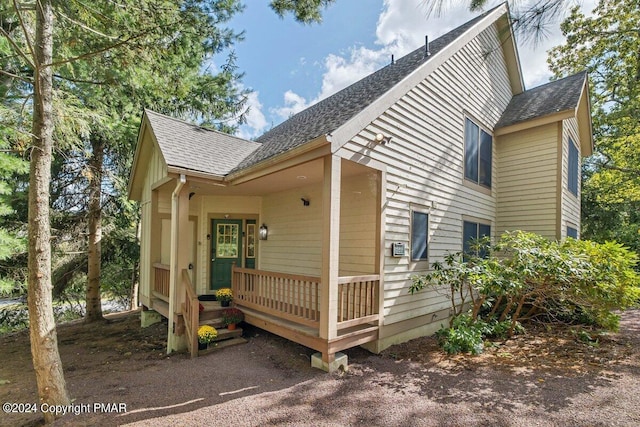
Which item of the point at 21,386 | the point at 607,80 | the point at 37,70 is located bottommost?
the point at 21,386

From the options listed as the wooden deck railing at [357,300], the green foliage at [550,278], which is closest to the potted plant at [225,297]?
the wooden deck railing at [357,300]

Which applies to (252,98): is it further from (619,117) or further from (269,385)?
(619,117)

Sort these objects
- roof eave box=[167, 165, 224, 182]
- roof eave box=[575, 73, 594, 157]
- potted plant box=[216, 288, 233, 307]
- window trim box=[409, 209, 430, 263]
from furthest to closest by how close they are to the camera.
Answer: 1. roof eave box=[575, 73, 594, 157]
2. potted plant box=[216, 288, 233, 307]
3. window trim box=[409, 209, 430, 263]
4. roof eave box=[167, 165, 224, 182]

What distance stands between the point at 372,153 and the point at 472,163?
4056 millimetres

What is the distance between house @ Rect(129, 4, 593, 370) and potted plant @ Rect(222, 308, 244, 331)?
18cm

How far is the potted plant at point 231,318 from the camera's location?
6043 millimetres

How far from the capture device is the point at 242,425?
3273mm

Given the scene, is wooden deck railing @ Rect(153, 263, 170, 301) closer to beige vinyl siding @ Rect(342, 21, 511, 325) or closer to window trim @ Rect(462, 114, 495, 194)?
beige vinyl siding @ Rect(342, 21, 511, 325)

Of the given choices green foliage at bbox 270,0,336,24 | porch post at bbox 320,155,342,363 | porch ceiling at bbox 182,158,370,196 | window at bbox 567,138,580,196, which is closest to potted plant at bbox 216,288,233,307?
porch ceiling at bbox 182,158,370,196

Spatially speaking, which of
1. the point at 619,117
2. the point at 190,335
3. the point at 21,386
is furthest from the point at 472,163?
the point at 619,117

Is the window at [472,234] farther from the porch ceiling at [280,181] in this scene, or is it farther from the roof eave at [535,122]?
the porch ceiling at [280,181]

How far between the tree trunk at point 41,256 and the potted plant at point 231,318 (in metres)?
2.56

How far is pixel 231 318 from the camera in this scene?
6.05 m

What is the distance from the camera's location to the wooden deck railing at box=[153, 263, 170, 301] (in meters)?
7.05
